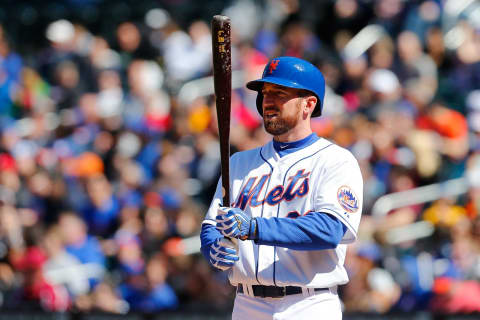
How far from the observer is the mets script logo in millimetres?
3748

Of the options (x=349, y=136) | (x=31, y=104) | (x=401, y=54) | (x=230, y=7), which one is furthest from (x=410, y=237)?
(x=31, y=104)

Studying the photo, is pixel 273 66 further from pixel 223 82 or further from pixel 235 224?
pixel 235 224

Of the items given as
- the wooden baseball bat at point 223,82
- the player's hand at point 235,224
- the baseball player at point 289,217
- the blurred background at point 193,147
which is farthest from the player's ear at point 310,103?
the blurred background at point 193,147

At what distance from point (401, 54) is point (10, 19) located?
591 cm

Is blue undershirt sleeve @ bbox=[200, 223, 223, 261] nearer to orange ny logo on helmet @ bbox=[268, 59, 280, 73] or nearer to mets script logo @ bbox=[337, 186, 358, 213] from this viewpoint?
mets script logo @ bbox=[337, 186, 358, 213]

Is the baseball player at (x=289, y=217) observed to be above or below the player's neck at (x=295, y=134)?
below

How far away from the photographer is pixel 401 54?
9.03 meters

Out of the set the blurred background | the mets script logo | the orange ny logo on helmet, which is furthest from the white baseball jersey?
the blurred background

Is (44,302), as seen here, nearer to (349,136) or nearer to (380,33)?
(349,136)

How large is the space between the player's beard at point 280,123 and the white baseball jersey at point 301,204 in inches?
5.5

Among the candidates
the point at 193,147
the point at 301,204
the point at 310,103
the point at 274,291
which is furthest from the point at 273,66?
the point at 193,147

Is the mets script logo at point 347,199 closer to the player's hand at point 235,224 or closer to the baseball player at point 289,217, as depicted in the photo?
the baseball player at point 289,217

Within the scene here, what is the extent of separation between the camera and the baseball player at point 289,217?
3.62 metres

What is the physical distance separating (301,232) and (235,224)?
288mm
